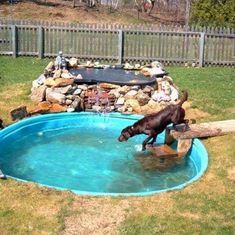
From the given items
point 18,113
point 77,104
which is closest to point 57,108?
point 77,104

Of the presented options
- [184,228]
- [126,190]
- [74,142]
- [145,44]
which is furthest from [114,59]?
[184,228]

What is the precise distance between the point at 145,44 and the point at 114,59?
139 centimetres

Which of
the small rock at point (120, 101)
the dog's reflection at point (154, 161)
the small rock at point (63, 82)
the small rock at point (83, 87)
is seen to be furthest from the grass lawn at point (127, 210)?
the small rock at point (63, 82)

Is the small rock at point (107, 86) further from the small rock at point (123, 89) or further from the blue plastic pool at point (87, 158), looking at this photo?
the blue plastic pool at point (87, 158)

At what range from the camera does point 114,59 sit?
66.6 feet

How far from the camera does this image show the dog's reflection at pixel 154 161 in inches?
384

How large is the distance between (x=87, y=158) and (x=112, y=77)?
4083 millimetres

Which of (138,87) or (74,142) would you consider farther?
(138,87)

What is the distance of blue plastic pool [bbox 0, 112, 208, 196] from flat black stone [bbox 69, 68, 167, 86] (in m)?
1.14

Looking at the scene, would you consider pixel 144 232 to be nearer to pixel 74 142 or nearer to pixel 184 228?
pixel 184 228

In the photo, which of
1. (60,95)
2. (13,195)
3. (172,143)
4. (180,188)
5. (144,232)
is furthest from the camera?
(60,95)

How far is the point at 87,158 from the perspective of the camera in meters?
10.3

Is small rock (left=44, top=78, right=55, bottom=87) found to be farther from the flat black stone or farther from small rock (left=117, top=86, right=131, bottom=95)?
small rock (left=117, top=86, right=131, bottom=95)

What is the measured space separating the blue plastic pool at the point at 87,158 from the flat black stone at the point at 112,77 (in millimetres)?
1138
